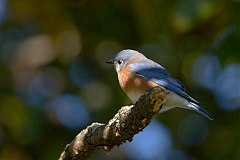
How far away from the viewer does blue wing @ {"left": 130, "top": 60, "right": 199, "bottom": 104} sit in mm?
4498

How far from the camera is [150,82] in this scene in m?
4.59

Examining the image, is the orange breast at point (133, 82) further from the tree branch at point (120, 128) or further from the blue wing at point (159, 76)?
the tree branch at point (120, 128)

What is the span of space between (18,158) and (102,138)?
2637mm

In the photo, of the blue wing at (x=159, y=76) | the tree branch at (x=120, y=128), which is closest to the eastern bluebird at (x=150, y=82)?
the blue wing at (x=159, y=76)

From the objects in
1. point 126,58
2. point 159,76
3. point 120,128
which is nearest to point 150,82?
point 159,76

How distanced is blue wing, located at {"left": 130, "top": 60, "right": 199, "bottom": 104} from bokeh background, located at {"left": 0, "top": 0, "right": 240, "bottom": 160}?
66cm

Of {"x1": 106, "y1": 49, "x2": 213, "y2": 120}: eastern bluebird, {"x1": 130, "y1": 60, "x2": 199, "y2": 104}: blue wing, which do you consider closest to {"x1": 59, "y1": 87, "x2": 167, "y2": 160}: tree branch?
{"x1": 106, "y1": 49, "x2": 213, "y2": 120}: eastern bluebird

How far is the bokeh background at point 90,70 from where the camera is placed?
19.1ft

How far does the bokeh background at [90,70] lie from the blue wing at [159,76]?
0.66 metres

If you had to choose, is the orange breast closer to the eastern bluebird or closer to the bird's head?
the eastern bluebird

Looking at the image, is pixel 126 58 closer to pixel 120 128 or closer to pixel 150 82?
pixel 150 82

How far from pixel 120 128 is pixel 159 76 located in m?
1.36

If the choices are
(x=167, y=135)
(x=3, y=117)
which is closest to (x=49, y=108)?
(x=3, y=117)

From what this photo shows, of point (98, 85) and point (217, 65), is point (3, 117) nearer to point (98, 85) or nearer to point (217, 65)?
point (98, 85)
